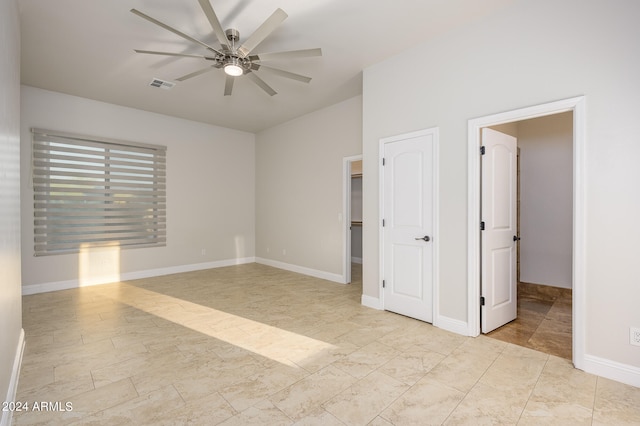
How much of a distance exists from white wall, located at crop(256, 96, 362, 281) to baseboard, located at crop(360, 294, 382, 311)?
54.3 inches

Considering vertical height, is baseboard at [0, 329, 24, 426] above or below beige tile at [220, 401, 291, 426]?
above

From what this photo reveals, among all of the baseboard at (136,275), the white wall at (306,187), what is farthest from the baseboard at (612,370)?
the baseboard at (136,275)

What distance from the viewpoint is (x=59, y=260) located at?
16.0 feet

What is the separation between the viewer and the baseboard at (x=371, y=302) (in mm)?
3885

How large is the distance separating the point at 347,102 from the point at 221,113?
2.45 metres

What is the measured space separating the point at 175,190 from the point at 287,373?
16.2ft

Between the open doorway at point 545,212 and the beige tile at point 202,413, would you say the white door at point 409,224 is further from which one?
the beige tile at point 202,413

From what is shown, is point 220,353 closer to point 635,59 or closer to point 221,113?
point 635,59

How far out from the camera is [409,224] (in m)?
3.57

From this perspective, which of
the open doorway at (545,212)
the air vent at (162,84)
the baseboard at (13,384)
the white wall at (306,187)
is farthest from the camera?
the white wall at (306,187)

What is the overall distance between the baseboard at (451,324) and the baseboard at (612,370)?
94 cm

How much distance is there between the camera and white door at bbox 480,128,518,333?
311 centimetres

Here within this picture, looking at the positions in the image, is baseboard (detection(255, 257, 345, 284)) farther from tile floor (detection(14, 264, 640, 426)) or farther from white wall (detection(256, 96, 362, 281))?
tile floor (detection(14, 264, 640, 426))

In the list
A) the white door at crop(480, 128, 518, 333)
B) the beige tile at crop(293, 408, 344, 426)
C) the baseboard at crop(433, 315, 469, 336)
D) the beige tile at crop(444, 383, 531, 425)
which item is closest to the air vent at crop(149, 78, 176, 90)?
the white door at crop(480, 128, 518, 333)
